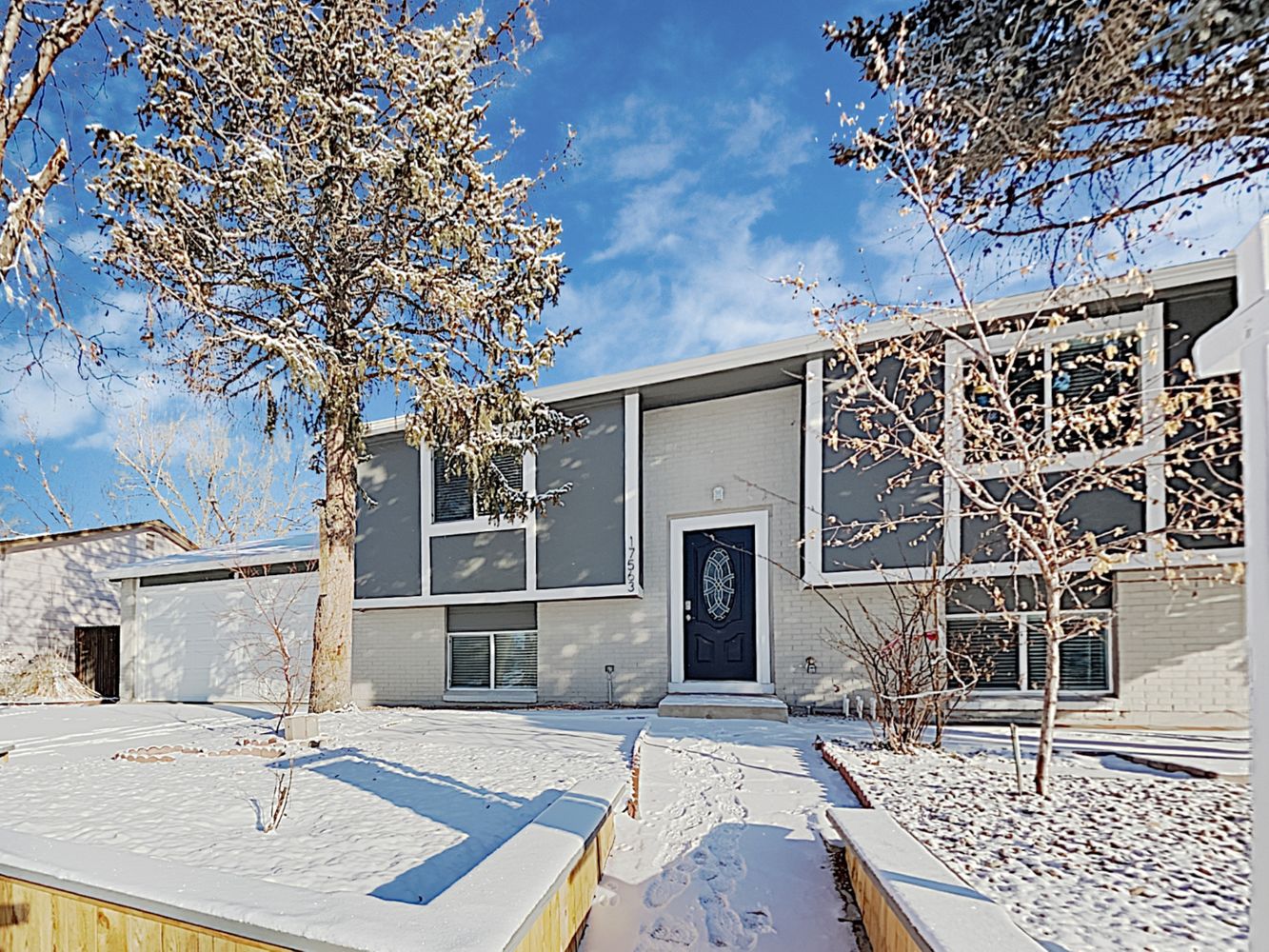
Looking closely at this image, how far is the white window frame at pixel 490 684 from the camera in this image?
431 inches

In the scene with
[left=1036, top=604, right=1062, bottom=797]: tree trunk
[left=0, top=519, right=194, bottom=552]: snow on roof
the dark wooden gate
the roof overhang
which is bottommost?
the dark wooden gate

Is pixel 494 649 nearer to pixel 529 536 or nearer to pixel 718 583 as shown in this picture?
pixel 529 536

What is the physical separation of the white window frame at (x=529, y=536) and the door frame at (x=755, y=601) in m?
0.51

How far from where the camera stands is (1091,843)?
341 cm

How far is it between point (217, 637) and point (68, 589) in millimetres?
6069

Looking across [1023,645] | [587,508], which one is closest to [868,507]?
[1023,645]

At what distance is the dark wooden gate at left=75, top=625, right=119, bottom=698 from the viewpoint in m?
16.0

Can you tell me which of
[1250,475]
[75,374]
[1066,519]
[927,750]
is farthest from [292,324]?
[1250,475]

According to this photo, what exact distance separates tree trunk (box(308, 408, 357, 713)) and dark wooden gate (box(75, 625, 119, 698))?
9.62 metres

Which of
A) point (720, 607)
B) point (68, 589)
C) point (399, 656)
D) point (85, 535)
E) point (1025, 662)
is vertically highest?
point (85, 535)

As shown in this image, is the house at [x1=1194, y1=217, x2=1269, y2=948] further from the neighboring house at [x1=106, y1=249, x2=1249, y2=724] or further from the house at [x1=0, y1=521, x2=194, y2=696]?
the house at [x1=0, y1=521, x2=194, y2=696]

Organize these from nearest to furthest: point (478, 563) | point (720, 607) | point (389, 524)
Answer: point (720, 607)
point (478, 563)
point (389, 524)

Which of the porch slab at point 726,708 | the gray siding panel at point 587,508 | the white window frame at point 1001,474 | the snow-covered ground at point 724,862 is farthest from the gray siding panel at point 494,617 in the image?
the snow-covered ground at point 724,862

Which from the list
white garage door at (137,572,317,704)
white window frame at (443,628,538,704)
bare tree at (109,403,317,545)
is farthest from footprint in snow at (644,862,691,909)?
bare tree at (109,403,317,545)
